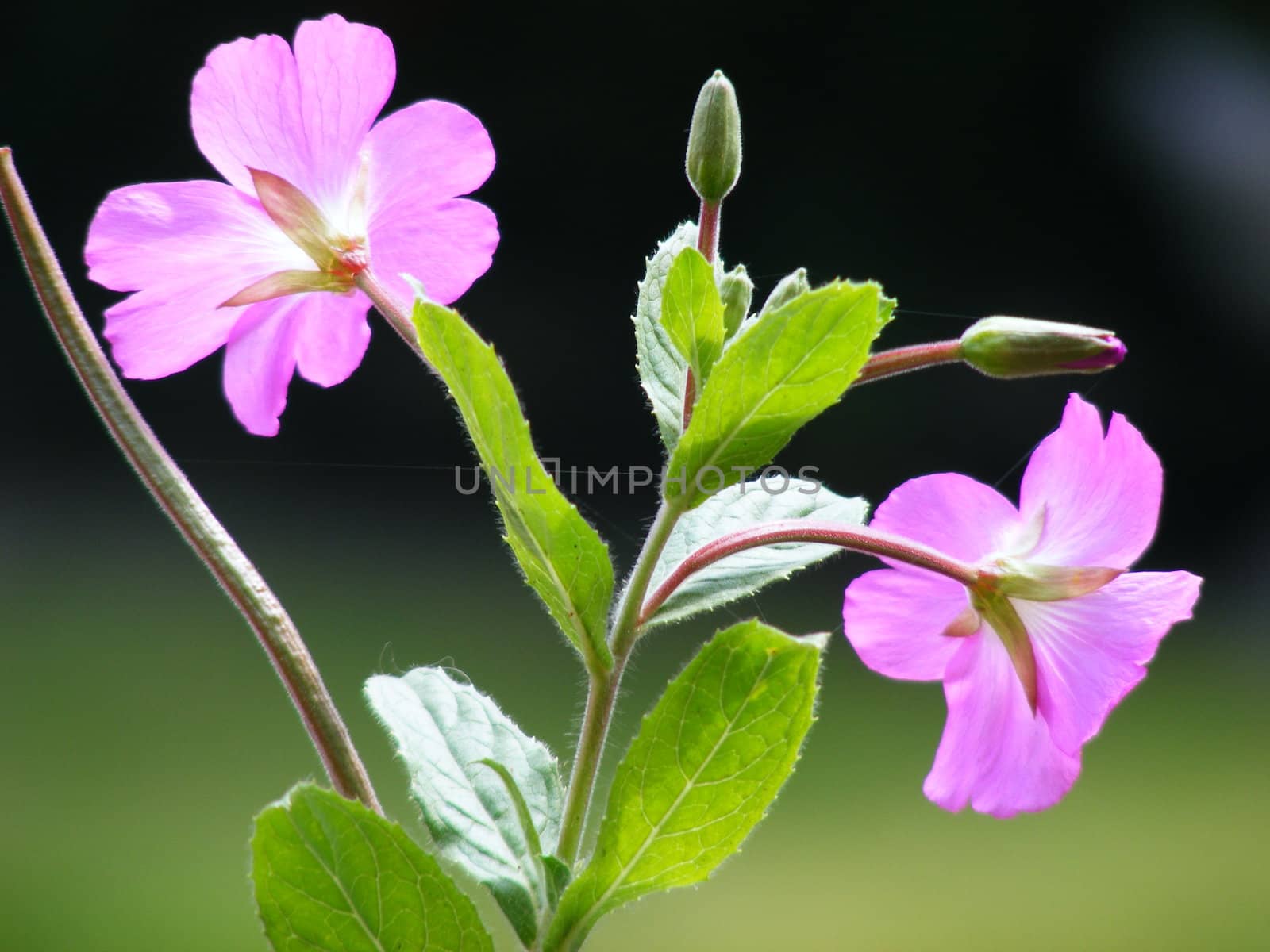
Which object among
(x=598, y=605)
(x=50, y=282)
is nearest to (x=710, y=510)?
(x=598, y=605)

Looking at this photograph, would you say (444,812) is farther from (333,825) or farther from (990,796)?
(990,796)

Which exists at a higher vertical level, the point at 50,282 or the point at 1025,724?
the point at 50,282

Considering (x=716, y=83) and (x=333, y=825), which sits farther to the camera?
(x=716, y=83)

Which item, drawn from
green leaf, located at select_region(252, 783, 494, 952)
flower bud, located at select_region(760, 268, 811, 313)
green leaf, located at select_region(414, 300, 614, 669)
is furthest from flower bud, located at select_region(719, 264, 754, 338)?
green leaf, located at select_region(252, 783, 494, 952)

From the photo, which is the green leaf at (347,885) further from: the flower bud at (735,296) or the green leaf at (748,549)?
the flower bud at (735,296)

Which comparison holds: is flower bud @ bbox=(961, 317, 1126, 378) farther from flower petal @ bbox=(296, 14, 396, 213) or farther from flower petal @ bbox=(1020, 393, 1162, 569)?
flower petal @ bbox=(296, 14, 396, 213)

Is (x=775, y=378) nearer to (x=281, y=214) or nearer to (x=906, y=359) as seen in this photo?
(x=906, y=359)

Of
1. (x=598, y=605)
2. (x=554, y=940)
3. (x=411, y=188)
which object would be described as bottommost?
(x=554, y=940)
